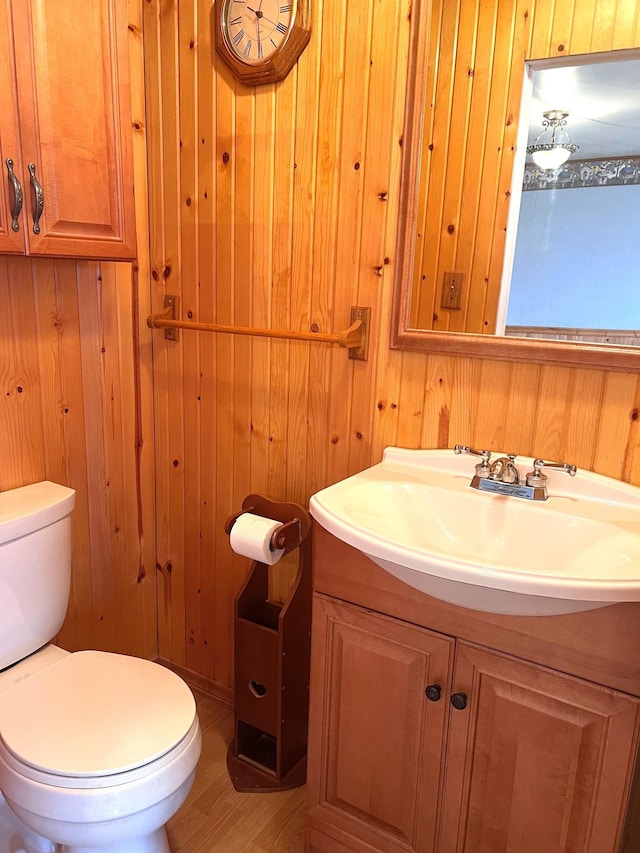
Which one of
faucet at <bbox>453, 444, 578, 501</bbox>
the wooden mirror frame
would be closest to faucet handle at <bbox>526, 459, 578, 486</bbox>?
faucet at <bbox>453, 444, 578, 501</bbox>

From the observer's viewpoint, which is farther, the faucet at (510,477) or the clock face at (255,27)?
the clock face at (255,27)

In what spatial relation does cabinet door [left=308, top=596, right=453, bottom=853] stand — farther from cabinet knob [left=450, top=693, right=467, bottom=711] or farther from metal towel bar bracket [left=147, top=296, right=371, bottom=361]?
metal towel bar bracket [left=147, top=296, right=371, bottom=361]

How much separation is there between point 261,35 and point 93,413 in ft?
3.64

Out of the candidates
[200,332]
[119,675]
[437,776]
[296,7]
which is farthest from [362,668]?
[296,7]

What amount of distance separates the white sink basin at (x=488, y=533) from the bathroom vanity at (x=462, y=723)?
9 cm

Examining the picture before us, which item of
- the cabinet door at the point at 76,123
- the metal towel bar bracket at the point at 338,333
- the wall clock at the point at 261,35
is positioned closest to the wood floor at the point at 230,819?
the metal towel bar bracket at the point at 338,333

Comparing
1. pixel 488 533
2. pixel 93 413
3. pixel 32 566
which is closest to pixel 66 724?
pixel 32 566

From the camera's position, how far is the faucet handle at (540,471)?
1349 millimetres

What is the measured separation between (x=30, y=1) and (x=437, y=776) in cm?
178

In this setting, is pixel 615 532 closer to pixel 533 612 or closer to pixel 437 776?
pixel 533 612

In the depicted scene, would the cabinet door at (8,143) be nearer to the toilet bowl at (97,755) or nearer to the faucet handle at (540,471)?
the toilet bowl at (97,755)

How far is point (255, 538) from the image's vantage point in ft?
4.95

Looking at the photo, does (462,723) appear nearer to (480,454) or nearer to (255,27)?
(480,454)

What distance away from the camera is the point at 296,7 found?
1494mm
